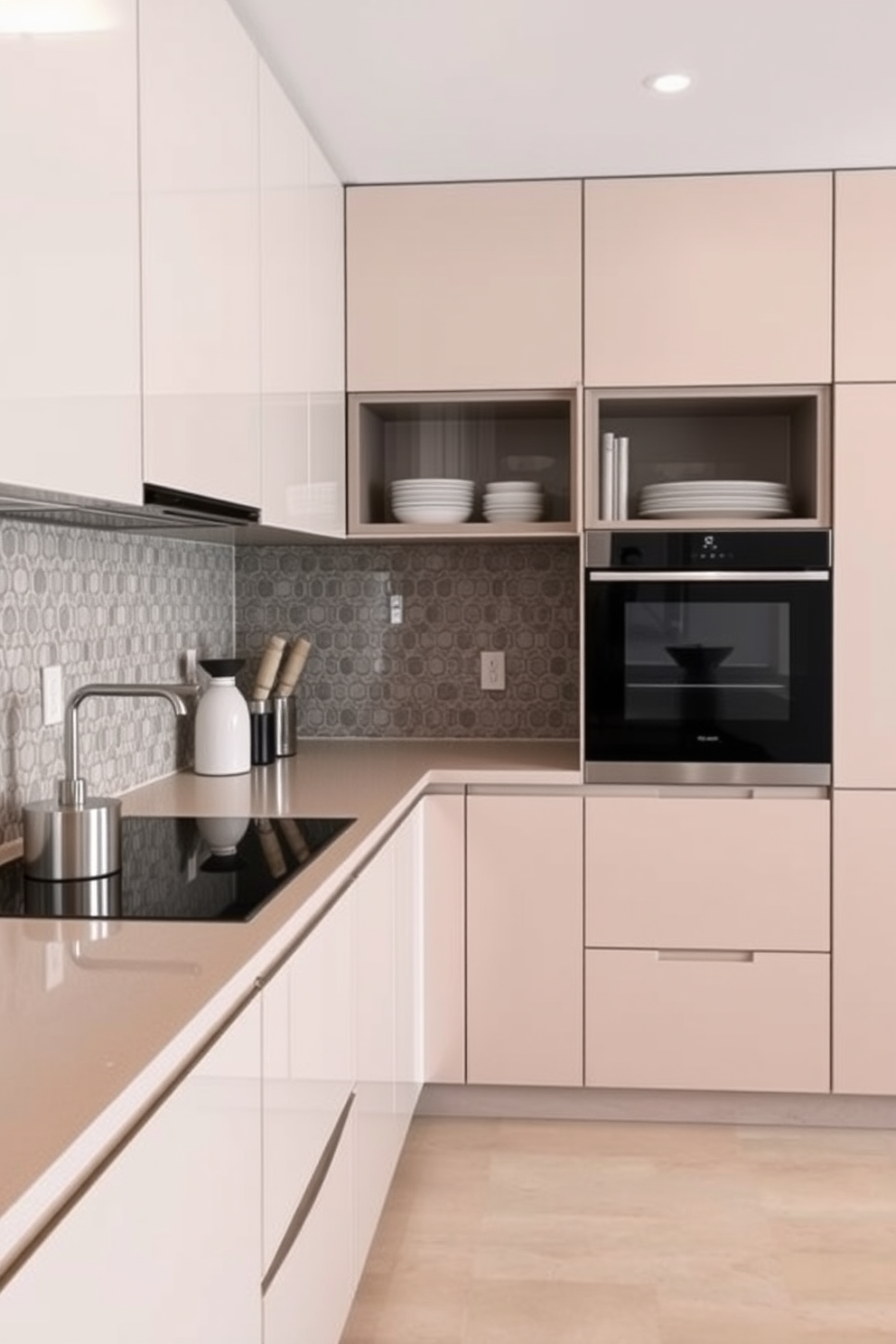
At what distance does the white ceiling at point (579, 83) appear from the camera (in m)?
2.41

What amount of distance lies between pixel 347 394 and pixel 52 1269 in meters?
2.68

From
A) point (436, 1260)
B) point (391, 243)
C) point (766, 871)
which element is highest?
point (391, 243)

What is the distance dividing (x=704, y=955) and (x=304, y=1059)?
5.41 feet

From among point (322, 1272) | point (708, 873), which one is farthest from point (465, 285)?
point (322, 1272)

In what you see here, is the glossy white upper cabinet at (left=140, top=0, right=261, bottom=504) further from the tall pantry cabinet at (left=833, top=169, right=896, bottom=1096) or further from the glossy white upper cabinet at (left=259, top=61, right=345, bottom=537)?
the tall pantry cabinet at (left=833, top=169, right=896, bottom=1096)

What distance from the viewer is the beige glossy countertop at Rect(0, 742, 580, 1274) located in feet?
3.33

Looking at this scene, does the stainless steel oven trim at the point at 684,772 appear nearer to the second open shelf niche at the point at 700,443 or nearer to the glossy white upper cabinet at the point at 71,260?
the second open shelf niche at the point at 700,443

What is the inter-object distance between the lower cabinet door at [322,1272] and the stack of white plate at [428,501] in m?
1.63

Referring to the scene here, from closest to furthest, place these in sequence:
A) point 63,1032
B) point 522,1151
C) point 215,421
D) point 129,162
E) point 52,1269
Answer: point 52,1269, point 63,1032, point 129,162, point 215,421, point 522,1151

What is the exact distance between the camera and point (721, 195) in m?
3.29

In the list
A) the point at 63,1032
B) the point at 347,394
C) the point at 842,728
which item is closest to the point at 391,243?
the point at 347,394

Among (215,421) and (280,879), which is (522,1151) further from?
(215,421)

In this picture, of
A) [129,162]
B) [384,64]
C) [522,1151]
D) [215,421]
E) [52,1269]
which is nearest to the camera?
[52,1269]

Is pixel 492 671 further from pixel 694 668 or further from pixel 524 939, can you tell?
pixel 524 939
